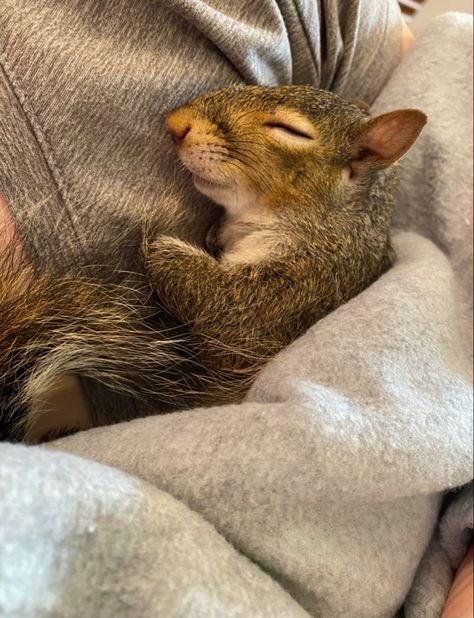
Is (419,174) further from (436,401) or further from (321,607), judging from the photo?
(321,607)

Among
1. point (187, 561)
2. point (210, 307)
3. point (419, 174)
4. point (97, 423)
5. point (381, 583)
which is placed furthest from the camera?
point (419, 174)

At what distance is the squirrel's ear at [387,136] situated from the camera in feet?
2.73

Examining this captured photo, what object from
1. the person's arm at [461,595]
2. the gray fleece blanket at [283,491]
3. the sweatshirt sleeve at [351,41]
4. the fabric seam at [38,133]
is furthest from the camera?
the sweatshirt sleeve at [351,41]

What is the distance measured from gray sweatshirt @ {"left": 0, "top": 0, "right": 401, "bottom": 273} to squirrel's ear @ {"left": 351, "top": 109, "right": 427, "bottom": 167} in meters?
0.19

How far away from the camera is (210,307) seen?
848 mm

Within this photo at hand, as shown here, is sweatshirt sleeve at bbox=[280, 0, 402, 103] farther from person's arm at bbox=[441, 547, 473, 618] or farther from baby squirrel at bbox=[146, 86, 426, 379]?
person's arm at bbox=[441, 547, 473, 618]

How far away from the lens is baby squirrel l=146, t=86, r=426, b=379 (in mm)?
844

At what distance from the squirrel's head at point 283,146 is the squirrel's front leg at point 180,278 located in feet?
0.38

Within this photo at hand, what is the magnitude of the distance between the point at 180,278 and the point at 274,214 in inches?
7.5

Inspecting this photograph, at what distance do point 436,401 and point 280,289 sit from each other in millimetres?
277

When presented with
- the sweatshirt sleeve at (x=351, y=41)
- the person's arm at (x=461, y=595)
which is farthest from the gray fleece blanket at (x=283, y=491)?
the sweatshirt sleeve at (x=351, y=41)

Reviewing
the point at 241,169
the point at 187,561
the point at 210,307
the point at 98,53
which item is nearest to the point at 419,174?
the point at 241,169

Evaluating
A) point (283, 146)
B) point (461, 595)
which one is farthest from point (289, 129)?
point (461, 595)

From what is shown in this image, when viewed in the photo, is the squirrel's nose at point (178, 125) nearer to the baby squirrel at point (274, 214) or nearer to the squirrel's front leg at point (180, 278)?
the baby squirrel at point (274, 214)
